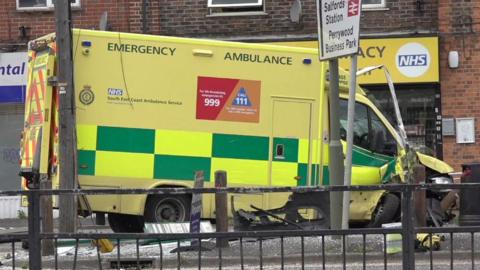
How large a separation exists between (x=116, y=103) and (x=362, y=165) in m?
3.57

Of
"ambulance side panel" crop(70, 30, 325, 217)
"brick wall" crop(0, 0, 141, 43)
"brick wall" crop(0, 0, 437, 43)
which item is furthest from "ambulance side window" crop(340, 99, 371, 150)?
"brick wall" crop(0, 0, 141, 43)

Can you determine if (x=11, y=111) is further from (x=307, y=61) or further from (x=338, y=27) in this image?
(x=338, y=27)

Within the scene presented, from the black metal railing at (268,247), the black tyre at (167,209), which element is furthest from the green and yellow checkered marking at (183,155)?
the black metal railing at (268,247)

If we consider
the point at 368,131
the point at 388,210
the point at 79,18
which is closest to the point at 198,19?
the point at 79,18

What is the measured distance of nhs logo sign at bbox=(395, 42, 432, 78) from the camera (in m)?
13.5

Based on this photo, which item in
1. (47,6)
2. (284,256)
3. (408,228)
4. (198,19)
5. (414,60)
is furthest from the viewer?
(47,6)

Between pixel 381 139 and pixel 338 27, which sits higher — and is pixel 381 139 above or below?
below

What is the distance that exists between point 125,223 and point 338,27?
168 inches

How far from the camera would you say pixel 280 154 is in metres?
9.54

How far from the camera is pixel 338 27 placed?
26.9 ft

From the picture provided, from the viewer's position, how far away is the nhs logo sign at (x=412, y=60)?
532 inches

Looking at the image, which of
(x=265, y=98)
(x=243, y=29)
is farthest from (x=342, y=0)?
(x=243, y=29)

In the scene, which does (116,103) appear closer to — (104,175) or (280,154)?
(104,175)

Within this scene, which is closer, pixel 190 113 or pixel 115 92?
pixel 115 92
